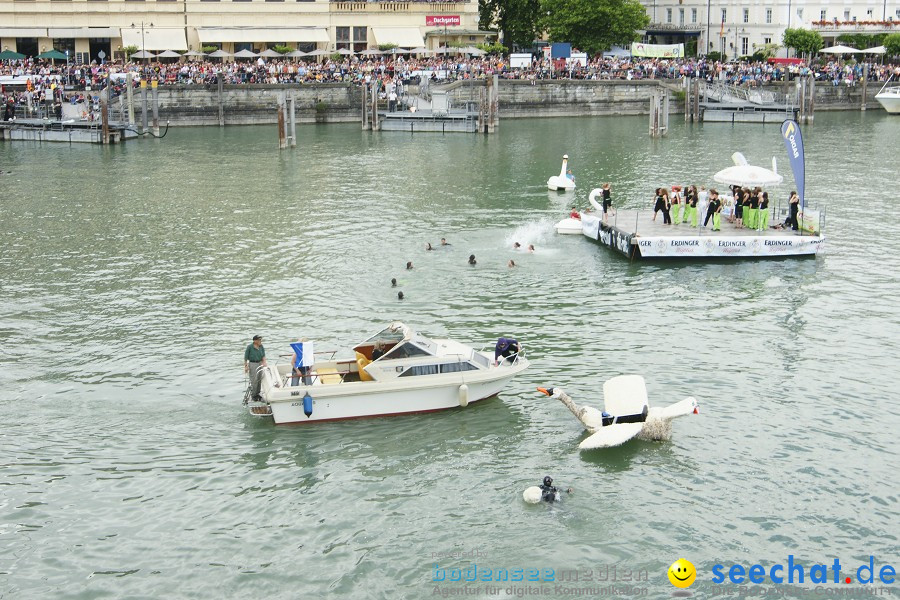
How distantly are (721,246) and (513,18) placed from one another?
7418 centimetres

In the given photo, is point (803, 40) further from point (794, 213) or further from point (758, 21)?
point (794, 213)

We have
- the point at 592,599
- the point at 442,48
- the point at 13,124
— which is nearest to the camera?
the point at 592,599

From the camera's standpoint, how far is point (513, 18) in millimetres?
108188

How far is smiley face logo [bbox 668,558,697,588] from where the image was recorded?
18719 mm

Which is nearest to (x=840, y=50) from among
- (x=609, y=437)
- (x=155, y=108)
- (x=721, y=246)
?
(x=155, y=108)

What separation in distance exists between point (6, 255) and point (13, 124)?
1596 inches

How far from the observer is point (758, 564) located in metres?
19.3

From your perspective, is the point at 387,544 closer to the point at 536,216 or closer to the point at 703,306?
the point at 703,306

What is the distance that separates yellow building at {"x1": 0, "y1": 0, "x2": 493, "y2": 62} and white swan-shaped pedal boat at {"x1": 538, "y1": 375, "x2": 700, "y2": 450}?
76292 millimetres

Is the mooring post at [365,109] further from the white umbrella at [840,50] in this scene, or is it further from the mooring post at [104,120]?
the white umbrella at [840,50]

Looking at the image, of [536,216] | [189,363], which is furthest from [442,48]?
[189,363]

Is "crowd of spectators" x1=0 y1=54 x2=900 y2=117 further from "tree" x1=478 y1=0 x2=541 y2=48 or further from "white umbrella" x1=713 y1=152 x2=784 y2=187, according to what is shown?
"white umbrella" x1=713 y1=152 x2=784 y2=187

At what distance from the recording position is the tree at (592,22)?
100 m

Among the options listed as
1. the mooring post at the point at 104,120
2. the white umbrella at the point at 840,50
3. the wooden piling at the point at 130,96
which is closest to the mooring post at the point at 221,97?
the wooden piling at the point at 130,96
